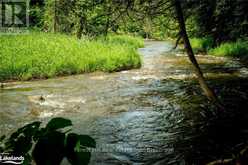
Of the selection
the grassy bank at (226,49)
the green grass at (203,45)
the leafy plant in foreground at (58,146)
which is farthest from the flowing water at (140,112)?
the green grass at (203,45)

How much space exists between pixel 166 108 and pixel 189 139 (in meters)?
2.58

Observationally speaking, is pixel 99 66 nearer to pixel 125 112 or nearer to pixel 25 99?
pixel 25 99

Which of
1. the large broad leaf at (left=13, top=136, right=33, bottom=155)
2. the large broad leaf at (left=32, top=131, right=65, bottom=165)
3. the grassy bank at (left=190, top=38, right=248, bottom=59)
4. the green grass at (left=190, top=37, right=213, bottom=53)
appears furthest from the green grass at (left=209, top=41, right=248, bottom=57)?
the large broad leaf at (left=32, top=131, right=65, bottom=165)

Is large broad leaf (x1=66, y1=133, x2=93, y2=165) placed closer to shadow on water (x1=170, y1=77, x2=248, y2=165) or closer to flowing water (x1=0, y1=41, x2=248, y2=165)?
shadow on water (x1=170, y1=77, x2=248, y2=165)

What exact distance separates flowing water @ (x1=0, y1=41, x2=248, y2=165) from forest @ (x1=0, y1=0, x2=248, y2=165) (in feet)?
0.07

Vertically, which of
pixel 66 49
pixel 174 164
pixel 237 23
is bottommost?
pixel 174 164

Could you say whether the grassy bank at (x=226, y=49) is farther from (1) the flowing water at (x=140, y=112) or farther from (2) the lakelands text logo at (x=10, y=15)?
(2) the lakelands text logo at (x=10, y=15)

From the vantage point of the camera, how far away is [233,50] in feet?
70.8

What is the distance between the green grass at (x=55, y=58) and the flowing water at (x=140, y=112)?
82 cm

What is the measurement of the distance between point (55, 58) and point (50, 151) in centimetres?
1525

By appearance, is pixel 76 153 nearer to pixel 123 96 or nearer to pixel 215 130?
pixel 215 130

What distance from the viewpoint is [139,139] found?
7.05m

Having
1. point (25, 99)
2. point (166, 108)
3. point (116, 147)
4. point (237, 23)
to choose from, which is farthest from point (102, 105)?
point (237, 23)

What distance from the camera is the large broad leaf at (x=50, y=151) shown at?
→ 1385 mm
